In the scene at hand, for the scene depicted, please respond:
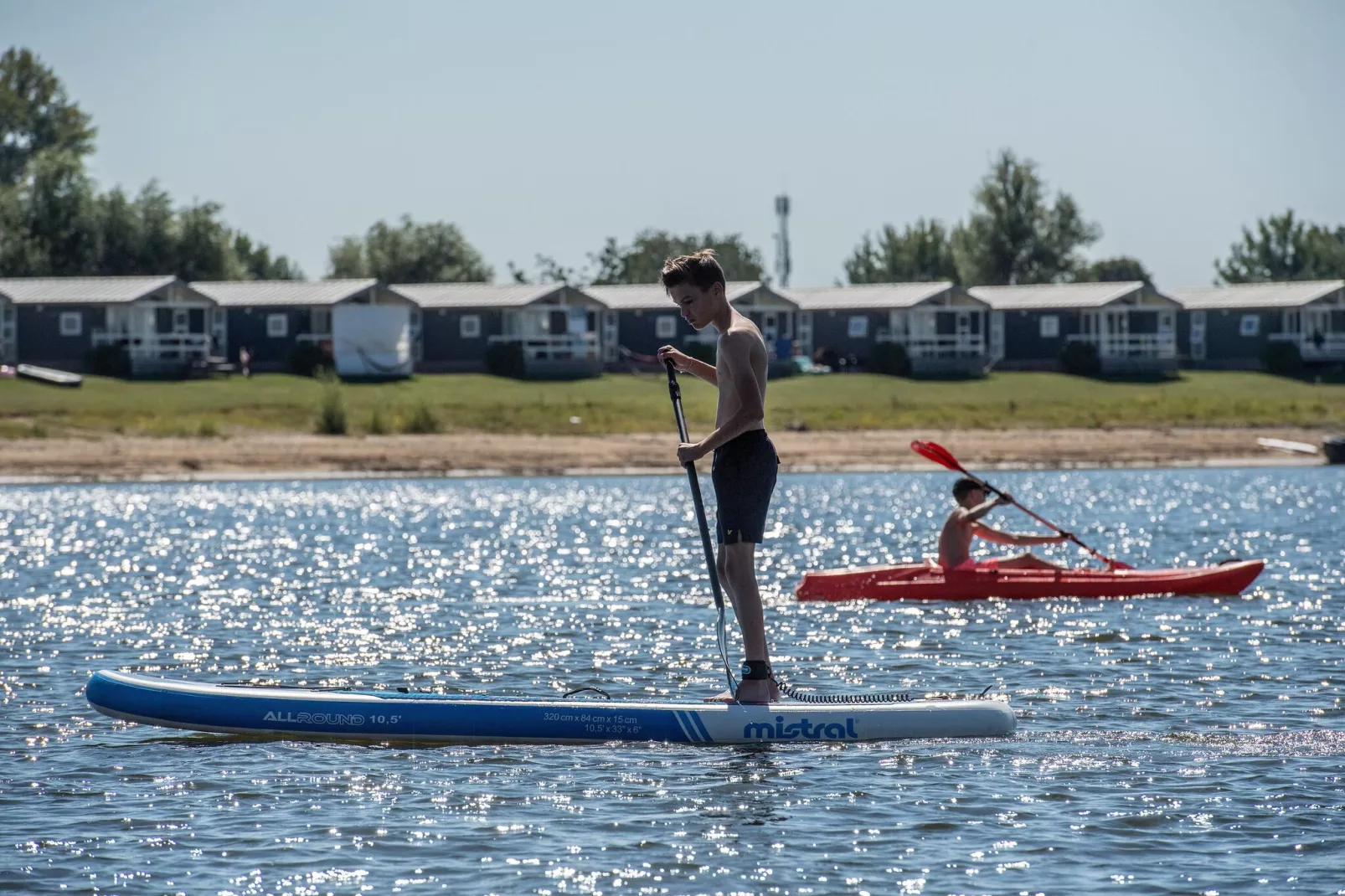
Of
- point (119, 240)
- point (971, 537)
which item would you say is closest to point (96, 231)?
point (119, 240)

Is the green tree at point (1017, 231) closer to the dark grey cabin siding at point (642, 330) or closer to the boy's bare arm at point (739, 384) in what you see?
the dark grey cabin siding at point (642, 330)

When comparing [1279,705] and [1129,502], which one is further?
[1129,502]

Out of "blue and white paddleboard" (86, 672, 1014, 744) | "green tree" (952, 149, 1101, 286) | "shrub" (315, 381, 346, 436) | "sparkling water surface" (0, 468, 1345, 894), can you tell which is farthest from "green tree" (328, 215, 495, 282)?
"blue and white paddleboard" (86, 672, 1014, 744)

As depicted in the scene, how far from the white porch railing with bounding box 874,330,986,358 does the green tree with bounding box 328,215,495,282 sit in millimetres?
33780

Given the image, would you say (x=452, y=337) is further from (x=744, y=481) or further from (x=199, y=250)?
(x=744, y=481)

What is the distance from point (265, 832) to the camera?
8.33m

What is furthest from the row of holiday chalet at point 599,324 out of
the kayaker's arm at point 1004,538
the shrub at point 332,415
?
the kayaker's arm at point 1004,538

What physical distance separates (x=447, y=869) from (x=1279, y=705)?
6.30 m

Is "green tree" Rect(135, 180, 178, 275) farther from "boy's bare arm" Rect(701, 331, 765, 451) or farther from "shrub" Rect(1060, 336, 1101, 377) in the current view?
"boy's bare arm" Rect(701, 331, 765, 451)

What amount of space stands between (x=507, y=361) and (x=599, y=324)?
695cm

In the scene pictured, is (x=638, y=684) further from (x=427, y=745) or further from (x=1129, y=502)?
(x=1129, y=502)

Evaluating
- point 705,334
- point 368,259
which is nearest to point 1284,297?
point 705,334

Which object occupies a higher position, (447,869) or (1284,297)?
(1284,297)

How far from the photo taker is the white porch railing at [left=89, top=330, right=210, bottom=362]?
207 feet
